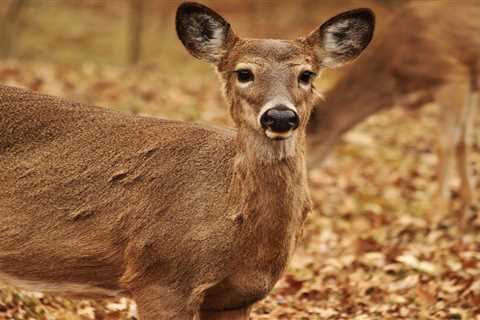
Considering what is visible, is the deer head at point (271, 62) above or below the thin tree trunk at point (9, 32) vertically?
below

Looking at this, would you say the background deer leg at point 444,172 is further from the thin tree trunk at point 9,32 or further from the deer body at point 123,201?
the thin tree trunk at point 9,32

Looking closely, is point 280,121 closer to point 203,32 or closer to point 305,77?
point 305,77

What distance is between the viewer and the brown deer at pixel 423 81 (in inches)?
480

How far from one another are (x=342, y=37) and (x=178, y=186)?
53.7 inches

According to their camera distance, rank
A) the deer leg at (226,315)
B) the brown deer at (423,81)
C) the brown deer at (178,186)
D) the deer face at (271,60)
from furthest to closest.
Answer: the brown deer at (423,81) < the deer leg at (226,315) < the brown deer at (178,186) < the deer face at (271,60)

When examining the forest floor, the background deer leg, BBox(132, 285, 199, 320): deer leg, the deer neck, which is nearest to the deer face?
the deer neck

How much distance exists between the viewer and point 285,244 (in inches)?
210

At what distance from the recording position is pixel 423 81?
12.6m

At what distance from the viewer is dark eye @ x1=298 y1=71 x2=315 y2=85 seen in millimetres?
5332

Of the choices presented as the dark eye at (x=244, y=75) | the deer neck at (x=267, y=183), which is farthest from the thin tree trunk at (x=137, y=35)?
the deer neck at (x=267, y=183)

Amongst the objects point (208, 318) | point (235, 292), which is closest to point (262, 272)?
point (235, 292)

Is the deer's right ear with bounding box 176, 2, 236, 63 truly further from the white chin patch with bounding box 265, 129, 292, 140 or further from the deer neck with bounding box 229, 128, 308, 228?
the white chin patch with bounding box 265, 129, 292, 140

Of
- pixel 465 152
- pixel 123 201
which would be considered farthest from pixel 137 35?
pixel 123 201

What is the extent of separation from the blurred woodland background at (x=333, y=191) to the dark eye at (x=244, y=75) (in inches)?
94.0
